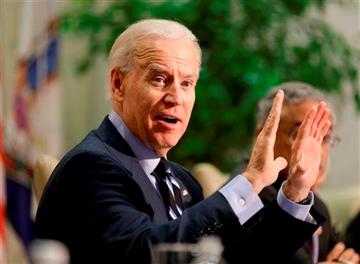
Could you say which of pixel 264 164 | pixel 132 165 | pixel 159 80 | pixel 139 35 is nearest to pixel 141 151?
pixel 132 165

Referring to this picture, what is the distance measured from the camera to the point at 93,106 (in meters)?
6.95

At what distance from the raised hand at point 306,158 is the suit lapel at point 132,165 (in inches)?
12.6

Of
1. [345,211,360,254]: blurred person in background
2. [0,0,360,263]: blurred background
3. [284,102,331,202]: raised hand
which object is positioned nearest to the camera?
[284,102,331,202]: raised hand

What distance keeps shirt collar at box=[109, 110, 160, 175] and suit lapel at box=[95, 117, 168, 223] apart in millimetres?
13

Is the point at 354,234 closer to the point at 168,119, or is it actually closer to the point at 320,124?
the point at 320,124

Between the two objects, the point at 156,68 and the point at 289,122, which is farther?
the point at 289,122

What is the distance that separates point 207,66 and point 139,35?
118 inches

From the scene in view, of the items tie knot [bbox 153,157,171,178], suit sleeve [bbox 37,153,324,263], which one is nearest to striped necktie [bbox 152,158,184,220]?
tie knot [bbox 153,157,171,178]

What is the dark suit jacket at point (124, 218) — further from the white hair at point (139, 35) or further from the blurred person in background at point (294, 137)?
the blurred person in background at point (294, 137)

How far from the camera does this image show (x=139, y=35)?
2.78m

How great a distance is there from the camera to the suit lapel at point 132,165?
268 centimetres

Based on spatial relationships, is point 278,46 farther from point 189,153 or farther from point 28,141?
point 28,141

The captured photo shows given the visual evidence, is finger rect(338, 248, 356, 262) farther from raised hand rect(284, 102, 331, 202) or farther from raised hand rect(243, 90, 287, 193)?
raised hand rect(243, 90, 287, 193)

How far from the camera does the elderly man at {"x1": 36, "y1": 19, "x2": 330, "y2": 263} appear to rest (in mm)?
2504
